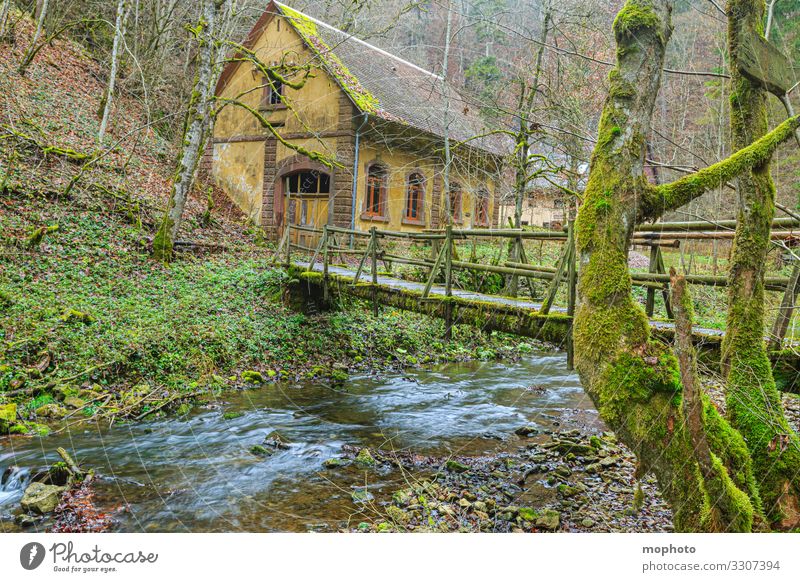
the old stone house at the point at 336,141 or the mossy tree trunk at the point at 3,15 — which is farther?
the old stone house at the point at 336,141

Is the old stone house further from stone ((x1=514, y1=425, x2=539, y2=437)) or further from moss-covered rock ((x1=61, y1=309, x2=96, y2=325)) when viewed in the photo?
stone ((x1=514, y1=425, x2=539, y2=437))

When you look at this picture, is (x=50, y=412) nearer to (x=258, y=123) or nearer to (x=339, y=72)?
(x=339, y=72)

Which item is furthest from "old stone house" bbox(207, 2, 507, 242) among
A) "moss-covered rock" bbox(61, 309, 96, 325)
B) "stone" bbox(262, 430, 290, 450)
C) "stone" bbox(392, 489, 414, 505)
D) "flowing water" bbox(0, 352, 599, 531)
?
"stone" bbox(392, 489, 414, 505)

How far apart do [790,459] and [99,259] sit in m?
11.6

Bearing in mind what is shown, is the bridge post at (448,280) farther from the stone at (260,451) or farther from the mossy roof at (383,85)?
the mossy roof at (383,85)

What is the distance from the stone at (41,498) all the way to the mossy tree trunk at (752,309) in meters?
5.67

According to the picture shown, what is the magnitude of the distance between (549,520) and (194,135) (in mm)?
11329

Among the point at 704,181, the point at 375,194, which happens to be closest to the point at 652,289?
the point at 704,181

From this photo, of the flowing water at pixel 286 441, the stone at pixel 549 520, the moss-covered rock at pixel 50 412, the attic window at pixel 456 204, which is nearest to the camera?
the stone at pixel 549 520

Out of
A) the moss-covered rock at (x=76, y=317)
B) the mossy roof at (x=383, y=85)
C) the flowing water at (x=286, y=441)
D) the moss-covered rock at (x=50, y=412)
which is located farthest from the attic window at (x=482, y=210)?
the moss-covered rock at (x=50, y=412)

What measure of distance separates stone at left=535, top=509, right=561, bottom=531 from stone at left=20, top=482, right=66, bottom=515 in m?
4.35

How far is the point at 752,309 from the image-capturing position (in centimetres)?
382

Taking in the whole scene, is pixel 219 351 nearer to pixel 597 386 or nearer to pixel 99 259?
pixel 99 259

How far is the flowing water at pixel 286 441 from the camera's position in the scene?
503cm
